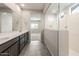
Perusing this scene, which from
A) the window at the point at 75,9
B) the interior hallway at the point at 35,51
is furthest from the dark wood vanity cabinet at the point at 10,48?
the window at the point at 75,9

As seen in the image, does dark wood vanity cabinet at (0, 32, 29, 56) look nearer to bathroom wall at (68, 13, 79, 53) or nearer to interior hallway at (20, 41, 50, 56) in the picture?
interior hallway at (20, 41, 50, 56)

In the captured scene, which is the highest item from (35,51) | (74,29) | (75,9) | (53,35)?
(75,9)

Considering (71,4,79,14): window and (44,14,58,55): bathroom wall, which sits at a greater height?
(71,4,79,14): window

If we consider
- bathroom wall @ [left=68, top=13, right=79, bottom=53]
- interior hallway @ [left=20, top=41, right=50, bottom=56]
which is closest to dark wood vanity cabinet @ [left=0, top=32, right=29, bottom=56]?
interior hallway @ [left=20, top=41, right=50, bottom=56]

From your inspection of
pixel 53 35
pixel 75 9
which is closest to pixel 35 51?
pixel 53 35

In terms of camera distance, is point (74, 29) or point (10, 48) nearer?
point (74, 29)

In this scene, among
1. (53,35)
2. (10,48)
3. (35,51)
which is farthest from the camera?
(35,51)

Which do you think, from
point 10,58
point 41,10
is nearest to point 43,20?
point 41,10

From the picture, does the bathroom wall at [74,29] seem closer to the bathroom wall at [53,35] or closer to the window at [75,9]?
the window at [75,9]

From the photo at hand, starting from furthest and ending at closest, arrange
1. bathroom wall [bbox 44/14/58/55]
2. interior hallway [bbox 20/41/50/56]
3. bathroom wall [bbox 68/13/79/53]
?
1. interior hallway [bbox 20/41/50/56]
2. bathroom wall [bbox 44/14/58/55]
3. bathroom wall [bbox 68/13/79/53]

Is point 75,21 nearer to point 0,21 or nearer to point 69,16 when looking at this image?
point 69,16

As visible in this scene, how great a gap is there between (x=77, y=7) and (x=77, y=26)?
320 millimetres

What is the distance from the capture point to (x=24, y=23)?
771cm

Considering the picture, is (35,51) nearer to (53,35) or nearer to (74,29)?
(53,35)
